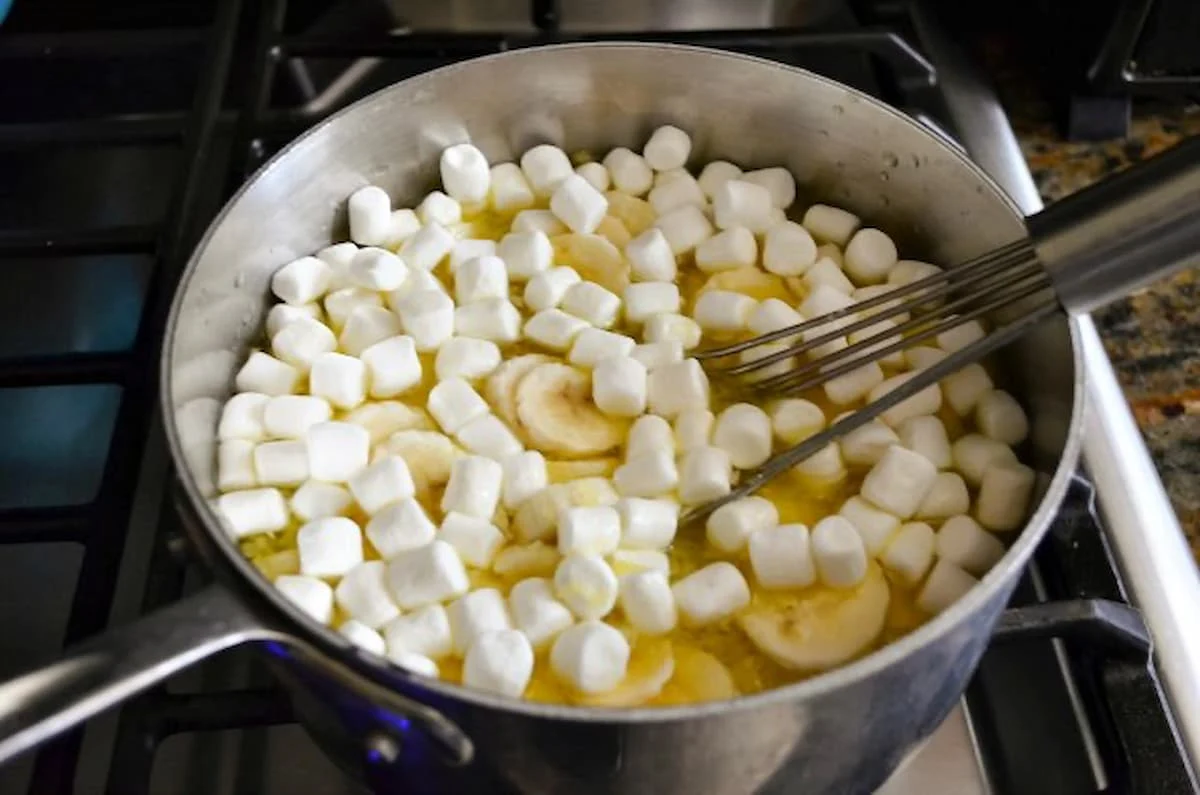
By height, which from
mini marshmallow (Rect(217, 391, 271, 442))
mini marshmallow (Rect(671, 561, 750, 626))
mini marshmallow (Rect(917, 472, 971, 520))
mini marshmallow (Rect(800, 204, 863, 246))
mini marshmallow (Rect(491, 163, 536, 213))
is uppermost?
mini marshmallow (Rect(491, 163, 536, 213))

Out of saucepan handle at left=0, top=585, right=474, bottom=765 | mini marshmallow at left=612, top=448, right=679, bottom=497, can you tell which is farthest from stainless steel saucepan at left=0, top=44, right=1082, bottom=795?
mini marshmallow at left=612, top=448, right=679, bottom=497

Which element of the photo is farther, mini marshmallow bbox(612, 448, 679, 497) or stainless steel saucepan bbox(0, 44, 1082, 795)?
mini marshmallow bbox(612, 448, 679, 497)

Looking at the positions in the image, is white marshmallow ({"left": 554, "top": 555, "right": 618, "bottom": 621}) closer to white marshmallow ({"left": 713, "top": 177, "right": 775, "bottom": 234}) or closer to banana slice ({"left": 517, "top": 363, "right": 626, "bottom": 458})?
banana slice ({"left": 517, "top": 363, "right": 626, "bottom": 458})

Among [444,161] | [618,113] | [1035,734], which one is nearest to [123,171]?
[444,161]

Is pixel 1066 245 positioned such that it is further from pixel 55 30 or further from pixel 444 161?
pixel 55 30

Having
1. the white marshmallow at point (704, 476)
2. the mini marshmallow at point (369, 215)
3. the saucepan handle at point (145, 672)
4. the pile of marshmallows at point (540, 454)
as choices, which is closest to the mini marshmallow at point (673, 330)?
the pile of marshmallows at point (540, 454)

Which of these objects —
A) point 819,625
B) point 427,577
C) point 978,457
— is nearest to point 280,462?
point 427,577
